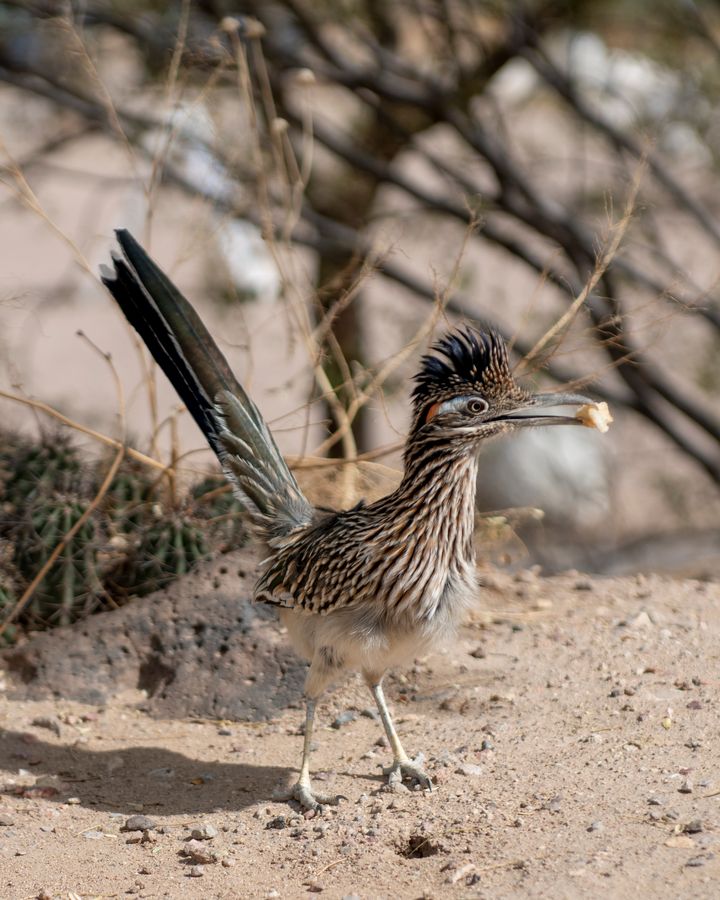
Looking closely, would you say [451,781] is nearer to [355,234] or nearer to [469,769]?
[469,769]

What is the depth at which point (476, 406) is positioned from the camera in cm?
409

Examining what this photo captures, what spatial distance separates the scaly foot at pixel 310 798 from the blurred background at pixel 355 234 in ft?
4.65

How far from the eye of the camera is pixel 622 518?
437 inches

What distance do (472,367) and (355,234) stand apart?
164 inches

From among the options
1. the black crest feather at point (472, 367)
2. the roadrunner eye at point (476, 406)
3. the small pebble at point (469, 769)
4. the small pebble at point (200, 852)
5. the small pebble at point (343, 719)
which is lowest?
the small pebble at point (200, 852)

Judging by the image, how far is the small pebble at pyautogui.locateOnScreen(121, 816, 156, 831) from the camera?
425 cm

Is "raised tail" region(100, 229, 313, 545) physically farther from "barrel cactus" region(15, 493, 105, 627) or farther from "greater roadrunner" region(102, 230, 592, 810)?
"barrel cactus" region(15, 493, 105, 627)

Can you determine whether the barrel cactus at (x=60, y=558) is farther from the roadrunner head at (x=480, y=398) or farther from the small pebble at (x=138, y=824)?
the roadrunner head at (x=480, y=398)

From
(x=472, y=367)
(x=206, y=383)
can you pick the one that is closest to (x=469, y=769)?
(x=472, y=367)

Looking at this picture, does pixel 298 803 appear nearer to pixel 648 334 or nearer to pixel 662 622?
pixel 662 622

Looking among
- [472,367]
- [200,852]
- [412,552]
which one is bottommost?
[200,852]

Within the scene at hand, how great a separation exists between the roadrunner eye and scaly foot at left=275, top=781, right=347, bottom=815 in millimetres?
1392

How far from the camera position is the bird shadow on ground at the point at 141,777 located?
4.50m

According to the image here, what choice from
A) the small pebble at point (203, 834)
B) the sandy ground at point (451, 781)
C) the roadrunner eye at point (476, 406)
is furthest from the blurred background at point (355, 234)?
the small pebble at point (203, 834)
